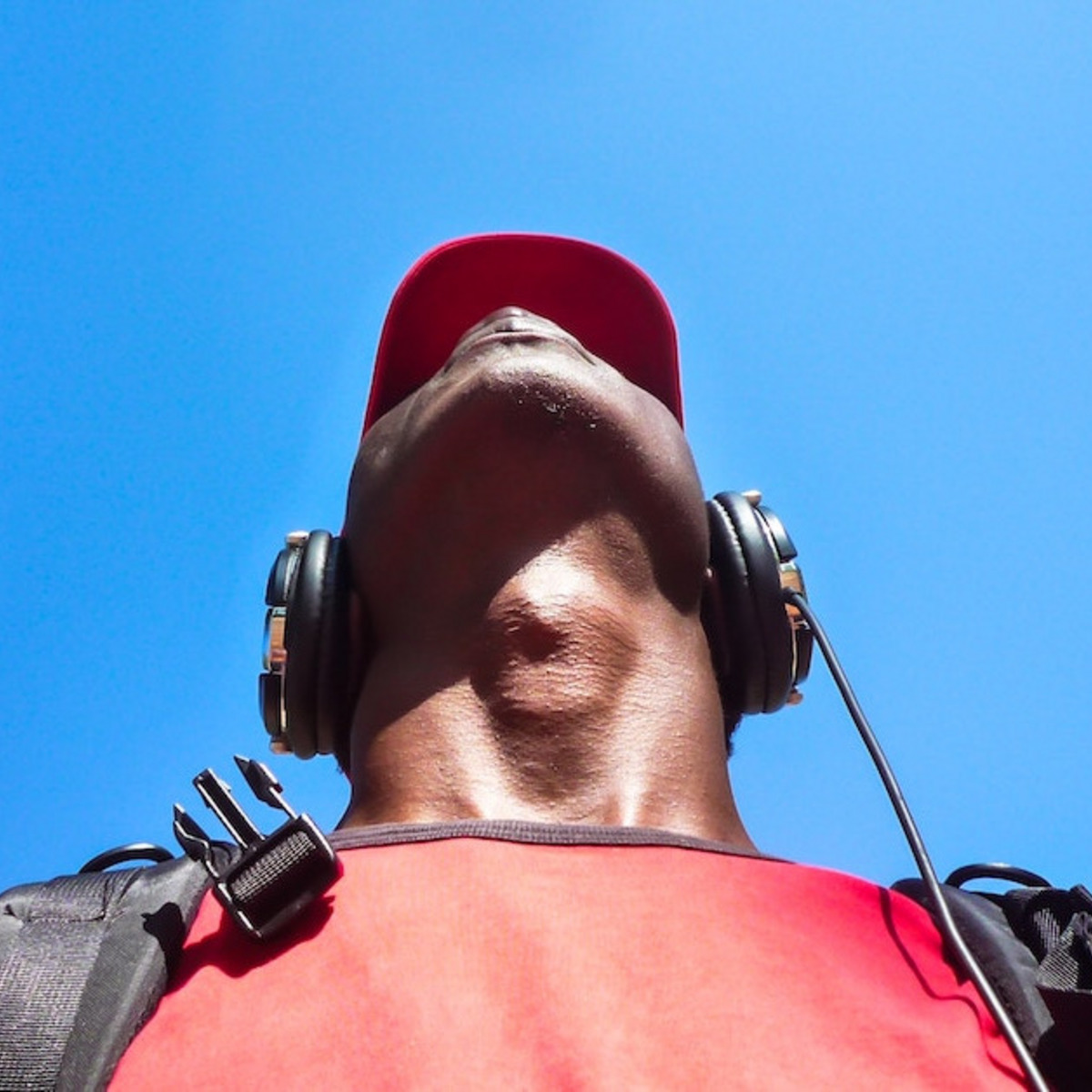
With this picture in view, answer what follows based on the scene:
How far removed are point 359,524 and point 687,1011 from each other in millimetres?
1286

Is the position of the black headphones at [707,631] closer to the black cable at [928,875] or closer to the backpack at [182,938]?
the black cable at [928,875]

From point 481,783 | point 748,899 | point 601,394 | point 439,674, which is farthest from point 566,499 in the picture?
point 748,899

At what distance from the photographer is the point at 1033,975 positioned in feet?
Result: 4.24

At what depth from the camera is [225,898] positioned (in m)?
1.30

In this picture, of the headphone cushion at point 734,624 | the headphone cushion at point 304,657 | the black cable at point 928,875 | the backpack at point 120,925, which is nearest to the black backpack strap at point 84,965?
the backpack at point 120,925

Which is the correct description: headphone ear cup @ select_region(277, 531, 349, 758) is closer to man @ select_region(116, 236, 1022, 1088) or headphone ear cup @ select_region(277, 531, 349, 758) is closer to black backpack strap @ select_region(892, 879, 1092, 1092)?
man @ select_region(116, 236, 1022, 1088)

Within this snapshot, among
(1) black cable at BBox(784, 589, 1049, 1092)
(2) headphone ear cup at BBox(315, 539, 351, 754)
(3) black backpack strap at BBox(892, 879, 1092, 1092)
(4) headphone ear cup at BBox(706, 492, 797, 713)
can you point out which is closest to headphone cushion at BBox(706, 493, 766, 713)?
(4) headphone ear cup at BBox(706, 492, 797, 713)

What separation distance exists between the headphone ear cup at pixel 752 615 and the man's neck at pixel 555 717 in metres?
0.09

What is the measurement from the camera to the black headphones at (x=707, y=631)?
206cm

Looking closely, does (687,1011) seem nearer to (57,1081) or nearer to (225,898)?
(225,898)

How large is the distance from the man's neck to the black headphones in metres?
0.09

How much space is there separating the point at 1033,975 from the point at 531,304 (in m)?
2.06

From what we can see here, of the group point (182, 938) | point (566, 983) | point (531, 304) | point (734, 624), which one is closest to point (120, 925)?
point (182, 938)

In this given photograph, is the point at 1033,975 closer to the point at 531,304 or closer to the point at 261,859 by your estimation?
the point at 261,859
